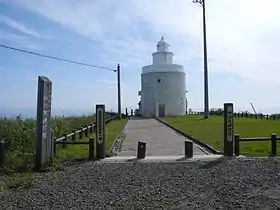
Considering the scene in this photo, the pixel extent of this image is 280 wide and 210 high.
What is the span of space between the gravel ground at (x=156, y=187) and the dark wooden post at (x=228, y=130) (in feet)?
4.12

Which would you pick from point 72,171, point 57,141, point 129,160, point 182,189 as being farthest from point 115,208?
point 57,141

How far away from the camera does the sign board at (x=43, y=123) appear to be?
33.8 ft

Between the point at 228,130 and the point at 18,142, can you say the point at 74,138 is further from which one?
the point at 228,130

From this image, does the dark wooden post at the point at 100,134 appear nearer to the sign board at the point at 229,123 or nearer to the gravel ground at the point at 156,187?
the gravel ground at the point at 156,187

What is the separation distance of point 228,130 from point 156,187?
4.75 meters

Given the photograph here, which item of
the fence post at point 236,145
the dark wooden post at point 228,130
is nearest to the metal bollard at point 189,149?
the dark wooden post at point 228,130

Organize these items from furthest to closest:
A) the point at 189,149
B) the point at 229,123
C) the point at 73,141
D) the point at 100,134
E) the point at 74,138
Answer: the point at 74,138, the point at 73,141, the point at 229,123, the point at 100,134, the point at 189,149

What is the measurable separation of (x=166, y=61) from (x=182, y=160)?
39.9m

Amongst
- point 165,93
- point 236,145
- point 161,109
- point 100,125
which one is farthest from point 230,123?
point 165,93

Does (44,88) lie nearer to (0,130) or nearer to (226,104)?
(0,130)

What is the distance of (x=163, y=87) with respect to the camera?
161 feet

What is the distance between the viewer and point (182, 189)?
25.5 ft

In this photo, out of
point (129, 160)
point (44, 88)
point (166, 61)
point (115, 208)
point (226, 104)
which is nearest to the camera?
point (115, 208)

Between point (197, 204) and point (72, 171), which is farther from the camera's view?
point (72, 171)
